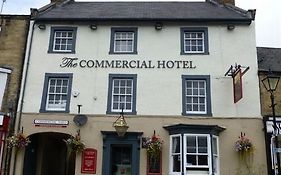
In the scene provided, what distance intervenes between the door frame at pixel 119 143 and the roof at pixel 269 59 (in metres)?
6.45

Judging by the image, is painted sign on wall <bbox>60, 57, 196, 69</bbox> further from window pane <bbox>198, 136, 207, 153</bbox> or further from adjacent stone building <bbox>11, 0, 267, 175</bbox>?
window pane <bbox>198, 136, 207, 153</bbox>

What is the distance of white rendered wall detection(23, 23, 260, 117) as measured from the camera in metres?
14.8

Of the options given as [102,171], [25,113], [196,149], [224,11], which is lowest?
[102,171]

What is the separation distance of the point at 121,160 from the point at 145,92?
10.5 feet

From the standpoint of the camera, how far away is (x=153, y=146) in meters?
13.7

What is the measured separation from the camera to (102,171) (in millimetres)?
14070

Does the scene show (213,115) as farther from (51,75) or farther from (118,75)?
(51,75)

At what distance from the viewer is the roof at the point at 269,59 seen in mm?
15639

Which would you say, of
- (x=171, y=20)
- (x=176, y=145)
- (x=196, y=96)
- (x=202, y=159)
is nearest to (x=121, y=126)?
(x=176, y=145)

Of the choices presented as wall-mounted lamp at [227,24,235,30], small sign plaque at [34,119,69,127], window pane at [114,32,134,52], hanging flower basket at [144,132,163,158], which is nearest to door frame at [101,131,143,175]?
hanging flower basket at [144,132,163,158]

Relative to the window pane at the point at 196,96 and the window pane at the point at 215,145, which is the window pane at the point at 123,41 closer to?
the window pane at the point at 196,96

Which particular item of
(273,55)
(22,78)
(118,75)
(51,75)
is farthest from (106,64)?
(273,55)

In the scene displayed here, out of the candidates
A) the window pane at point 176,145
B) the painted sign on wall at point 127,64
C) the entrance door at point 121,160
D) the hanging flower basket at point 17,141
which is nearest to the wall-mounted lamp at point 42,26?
the painted sign on wall at point 127,64

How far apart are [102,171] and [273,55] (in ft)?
33.9
